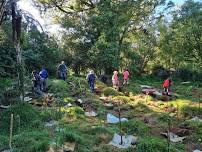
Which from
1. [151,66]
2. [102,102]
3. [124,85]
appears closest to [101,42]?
[124,85]

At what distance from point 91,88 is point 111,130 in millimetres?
9016

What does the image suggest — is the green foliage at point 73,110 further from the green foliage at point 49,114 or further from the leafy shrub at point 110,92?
the leafy shrub at point 110,92

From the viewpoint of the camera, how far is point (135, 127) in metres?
18.4

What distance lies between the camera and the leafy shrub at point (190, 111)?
69.5ft

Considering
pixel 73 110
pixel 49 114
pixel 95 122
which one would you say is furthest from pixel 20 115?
pixel 95 122

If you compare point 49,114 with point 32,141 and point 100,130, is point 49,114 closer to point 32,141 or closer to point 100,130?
point 100,130

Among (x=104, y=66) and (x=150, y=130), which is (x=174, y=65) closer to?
(x=104, y=66)

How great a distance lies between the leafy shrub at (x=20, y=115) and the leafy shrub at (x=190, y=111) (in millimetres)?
6561

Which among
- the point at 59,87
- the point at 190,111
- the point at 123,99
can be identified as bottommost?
the point at 190,111

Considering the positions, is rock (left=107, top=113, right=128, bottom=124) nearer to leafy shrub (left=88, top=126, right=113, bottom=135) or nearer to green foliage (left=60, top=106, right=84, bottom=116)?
green foliage (left=60, top=106, right=84, bottom=116)

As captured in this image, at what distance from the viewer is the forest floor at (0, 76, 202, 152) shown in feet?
52.2

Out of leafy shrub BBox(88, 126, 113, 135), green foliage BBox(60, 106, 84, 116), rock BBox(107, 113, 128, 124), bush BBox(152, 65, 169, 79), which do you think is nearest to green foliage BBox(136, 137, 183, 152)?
leafy shrub BBox(88, 126, 113, 135)

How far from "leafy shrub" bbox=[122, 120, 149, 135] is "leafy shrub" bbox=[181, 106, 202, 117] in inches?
119

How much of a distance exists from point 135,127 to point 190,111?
404 cm
